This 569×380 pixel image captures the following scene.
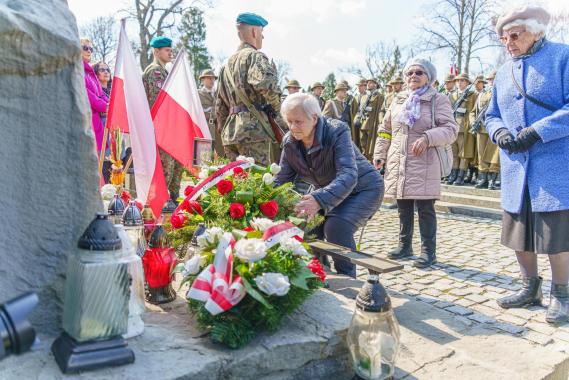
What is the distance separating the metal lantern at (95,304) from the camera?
1.55 meters

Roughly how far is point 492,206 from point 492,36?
16.4 metres

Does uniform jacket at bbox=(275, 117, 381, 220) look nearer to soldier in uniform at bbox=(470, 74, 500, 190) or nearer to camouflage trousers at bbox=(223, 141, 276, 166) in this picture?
camouflage trousers at bbox=(223, 141, 276, 166)

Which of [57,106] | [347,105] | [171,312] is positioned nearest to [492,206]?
[347,105]

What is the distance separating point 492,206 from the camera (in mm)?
7555

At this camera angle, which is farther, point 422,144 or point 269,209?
point 422,144

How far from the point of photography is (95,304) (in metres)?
1.56

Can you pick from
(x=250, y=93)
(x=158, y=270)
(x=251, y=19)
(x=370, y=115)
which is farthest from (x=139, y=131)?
(x=370, y=115)

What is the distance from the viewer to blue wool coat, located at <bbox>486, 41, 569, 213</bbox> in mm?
2842

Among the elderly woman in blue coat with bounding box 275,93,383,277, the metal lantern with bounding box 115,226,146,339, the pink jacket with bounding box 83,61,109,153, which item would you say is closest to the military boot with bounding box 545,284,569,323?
the elderly woman in blue coat with bounding box 275,93,383,277

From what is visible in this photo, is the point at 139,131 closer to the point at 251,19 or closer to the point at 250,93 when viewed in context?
the point at 250,93

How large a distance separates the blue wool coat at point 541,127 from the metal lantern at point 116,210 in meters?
2.34

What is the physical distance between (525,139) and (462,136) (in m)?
7.07

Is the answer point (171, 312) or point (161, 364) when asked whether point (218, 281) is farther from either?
point (171, 312)

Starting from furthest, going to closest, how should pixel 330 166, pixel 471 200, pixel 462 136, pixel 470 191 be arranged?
pixel 462 136 → pixel 470 191 → pixel 471 200 → pixel 330 166
